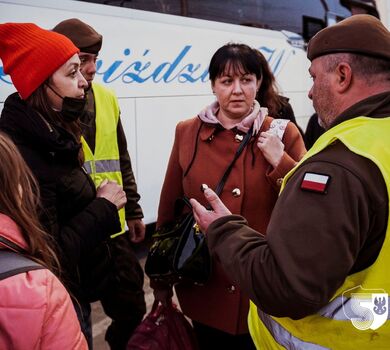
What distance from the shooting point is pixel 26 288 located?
1.11 meters

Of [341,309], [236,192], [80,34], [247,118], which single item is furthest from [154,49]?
[341,309]

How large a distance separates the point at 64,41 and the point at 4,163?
0.87 metres

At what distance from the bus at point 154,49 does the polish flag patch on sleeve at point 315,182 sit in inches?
97.7

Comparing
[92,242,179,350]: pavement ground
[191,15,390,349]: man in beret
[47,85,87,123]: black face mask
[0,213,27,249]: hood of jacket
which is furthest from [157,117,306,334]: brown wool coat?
[92,242,179,350]: pavement ground

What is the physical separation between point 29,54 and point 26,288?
113 centimetres

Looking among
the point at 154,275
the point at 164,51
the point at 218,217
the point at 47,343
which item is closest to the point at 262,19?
the point at 164,51

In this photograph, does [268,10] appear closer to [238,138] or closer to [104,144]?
[104,144]

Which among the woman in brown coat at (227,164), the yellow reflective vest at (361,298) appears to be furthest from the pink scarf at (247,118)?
the yellow reflective vest at (361,298)

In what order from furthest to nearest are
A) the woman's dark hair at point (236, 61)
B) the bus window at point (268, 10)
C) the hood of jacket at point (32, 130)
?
A: 1. the bus window at point (268, 10)
2. the woman's dark hair at point (236, 61)
3. the hood of jacket at point (32, 130)

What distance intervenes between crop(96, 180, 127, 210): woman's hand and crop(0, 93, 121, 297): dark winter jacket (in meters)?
0.04

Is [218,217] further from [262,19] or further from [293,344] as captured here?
[262,19]

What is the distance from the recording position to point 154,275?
6.95 feet

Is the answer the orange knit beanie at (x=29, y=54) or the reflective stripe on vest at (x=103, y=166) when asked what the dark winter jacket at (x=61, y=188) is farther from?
the reflective stripe on vest at (x=103, y=166)

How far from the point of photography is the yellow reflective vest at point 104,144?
8.16 ft
